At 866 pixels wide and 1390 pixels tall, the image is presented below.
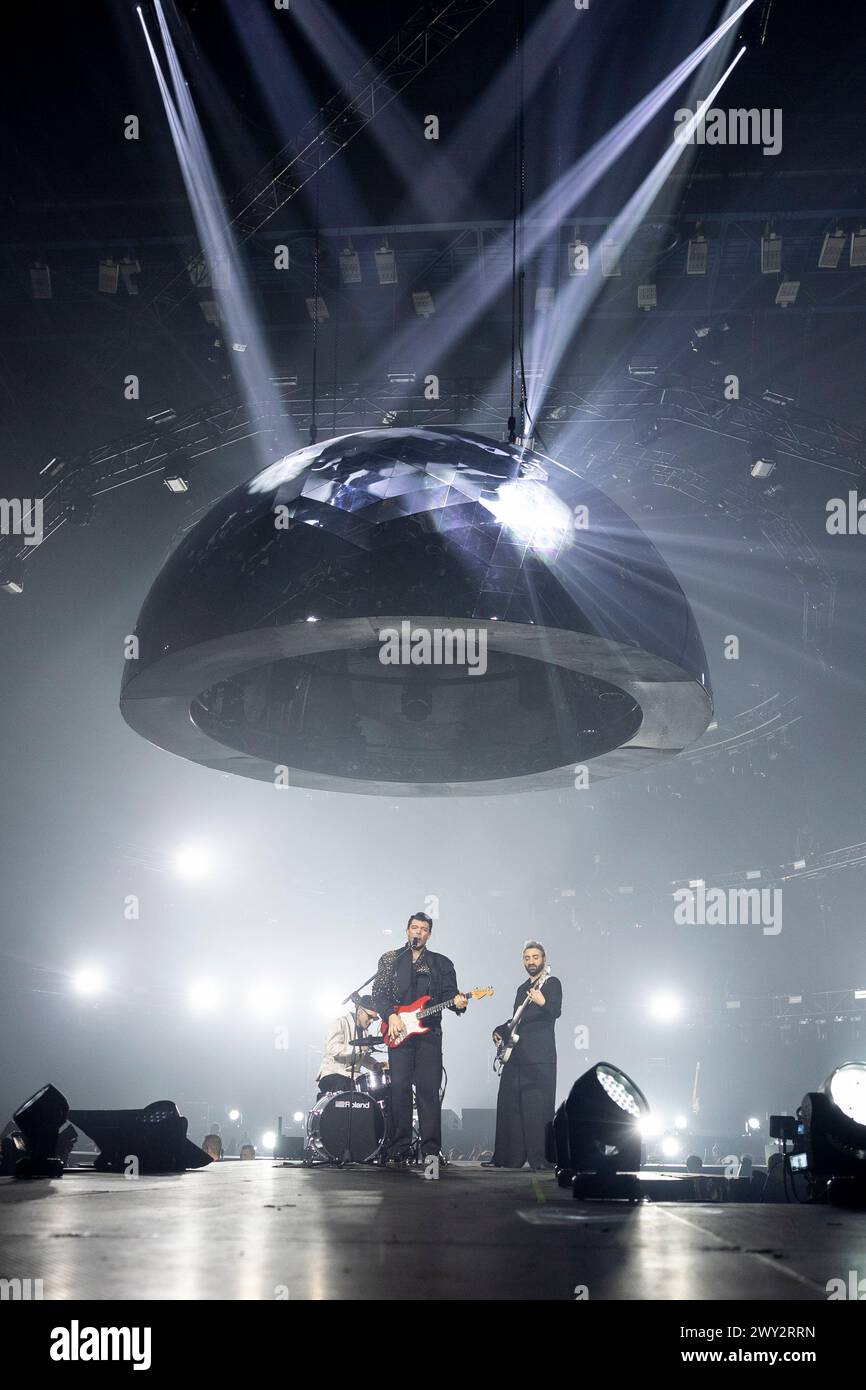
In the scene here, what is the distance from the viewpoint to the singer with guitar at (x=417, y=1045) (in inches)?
320

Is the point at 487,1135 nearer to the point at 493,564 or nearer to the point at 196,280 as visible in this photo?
the point at 196,280

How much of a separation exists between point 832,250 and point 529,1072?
769cm

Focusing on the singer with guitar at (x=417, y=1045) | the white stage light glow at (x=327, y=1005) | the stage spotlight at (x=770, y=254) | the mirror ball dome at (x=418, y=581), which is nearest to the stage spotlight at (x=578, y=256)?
the stage spotlight at (x=770, y=254)

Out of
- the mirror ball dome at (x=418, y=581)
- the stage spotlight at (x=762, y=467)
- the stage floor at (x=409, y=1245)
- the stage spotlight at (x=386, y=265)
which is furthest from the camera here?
the stage spotlight at (x=762, y=467)

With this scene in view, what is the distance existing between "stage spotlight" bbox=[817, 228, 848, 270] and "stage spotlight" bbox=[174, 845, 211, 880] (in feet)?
45.5

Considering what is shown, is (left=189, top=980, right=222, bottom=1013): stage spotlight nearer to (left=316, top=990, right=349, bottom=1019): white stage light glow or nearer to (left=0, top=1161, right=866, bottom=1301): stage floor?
(left=316, top=990, right=349, bottom=1019): white stage light glow

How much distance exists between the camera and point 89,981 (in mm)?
18844

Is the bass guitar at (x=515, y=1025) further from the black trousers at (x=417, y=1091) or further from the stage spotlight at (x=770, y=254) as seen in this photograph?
the stage spotlight at (x=770, y=254)

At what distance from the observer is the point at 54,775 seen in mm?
16703

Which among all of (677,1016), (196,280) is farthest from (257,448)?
(677,1016)

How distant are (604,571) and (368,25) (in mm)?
6229

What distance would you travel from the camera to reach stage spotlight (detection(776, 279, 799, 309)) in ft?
36.3

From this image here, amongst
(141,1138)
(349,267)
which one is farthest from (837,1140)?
(349,267)

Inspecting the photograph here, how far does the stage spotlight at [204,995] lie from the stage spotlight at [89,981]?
257 cm
